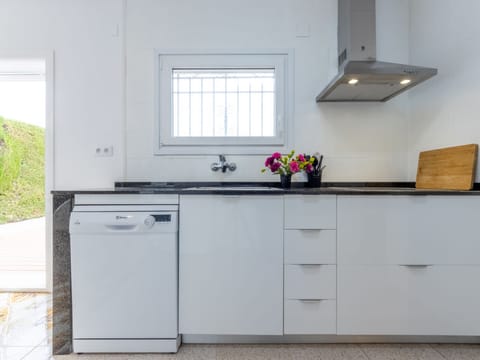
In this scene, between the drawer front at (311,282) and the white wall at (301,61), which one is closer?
the drawer front at (311,282)

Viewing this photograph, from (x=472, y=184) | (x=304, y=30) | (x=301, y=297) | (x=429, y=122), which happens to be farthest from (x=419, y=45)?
(x=301, y=297)

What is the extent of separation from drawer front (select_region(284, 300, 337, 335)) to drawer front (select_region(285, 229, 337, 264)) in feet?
0.79

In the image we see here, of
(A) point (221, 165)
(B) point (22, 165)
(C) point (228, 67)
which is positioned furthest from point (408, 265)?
(B) point (22, 165)

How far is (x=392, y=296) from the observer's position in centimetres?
173

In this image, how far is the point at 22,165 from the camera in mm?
2824

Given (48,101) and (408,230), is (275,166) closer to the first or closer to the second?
(408,230)

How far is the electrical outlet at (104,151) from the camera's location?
7.99ft

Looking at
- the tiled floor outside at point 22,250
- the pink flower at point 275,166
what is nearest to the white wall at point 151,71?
the pink flower at point 275,166

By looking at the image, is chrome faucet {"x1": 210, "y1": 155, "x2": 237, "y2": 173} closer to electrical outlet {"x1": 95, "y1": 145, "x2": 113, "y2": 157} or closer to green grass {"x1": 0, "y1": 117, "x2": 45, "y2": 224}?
electrical outlet {"x1": 95, "y1": 145, "x2": 113, "y2": 157}

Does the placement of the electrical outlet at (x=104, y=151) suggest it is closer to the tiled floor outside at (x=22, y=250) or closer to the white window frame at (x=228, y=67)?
Answer: the white window frame at (x=228, y=67)

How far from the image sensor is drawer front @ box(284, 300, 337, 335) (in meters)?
1.75

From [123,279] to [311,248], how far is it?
1.08 m

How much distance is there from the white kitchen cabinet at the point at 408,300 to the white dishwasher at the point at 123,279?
1.00m

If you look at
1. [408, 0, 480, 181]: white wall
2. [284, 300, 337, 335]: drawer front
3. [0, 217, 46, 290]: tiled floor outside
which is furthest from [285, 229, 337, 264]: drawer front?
[0, 217, 46, 290]: tiled floor outside
